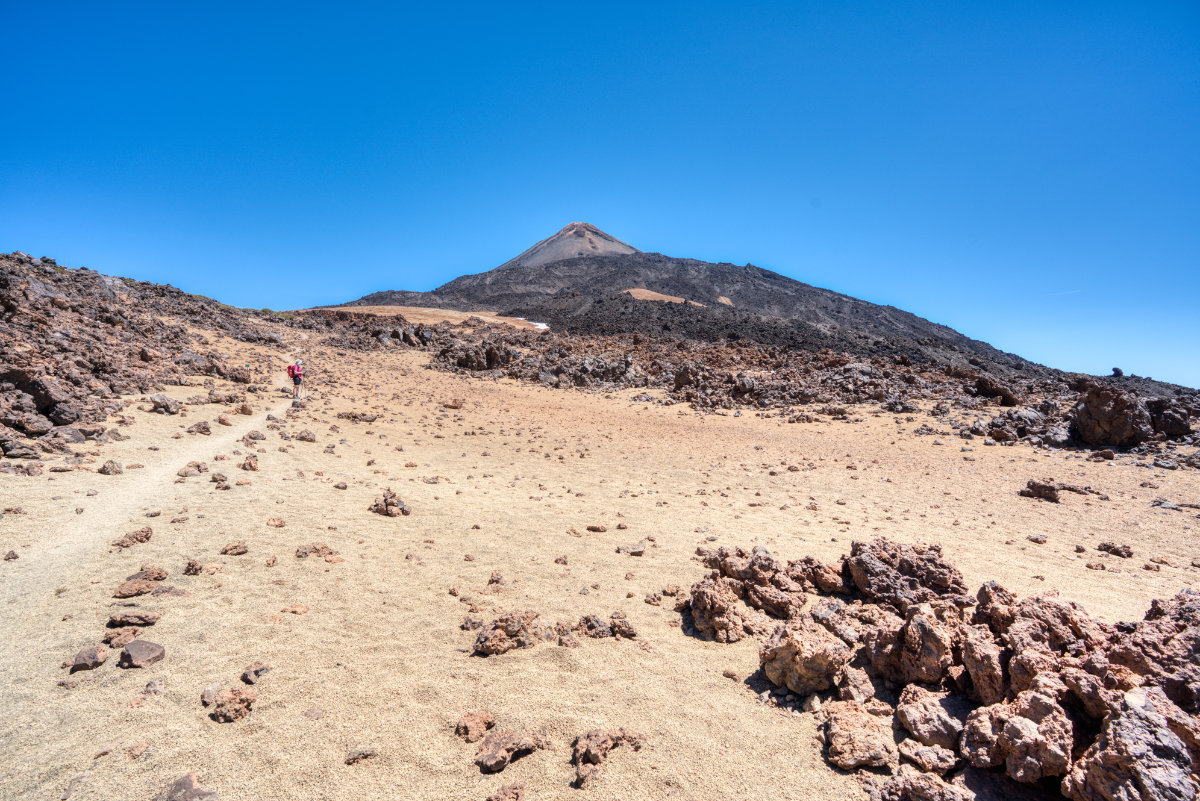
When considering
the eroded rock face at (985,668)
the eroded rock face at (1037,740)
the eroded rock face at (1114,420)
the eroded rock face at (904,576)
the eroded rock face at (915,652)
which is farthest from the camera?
the eroded rock face at (1114,420)

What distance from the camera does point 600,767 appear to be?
353cm

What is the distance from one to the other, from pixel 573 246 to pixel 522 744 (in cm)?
13571

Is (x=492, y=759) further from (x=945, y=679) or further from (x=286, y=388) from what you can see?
(x=286, y=388)

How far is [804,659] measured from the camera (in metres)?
4.13

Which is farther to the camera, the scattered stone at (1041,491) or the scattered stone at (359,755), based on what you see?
the scattered stone at (1041,491)

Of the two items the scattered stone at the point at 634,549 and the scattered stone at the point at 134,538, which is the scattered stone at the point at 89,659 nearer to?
the scattered stone at the point at 134,538

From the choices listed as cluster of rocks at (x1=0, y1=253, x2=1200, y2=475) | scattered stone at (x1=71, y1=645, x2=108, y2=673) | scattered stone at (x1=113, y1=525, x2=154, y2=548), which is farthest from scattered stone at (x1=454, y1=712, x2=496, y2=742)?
cluster of rocks at (x1=0, y1=253, x2=1200, y2=475)

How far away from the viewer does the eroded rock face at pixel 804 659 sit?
413cm

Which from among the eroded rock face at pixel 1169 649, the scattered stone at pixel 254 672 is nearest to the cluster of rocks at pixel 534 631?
the scattered stone at pixel 254 672

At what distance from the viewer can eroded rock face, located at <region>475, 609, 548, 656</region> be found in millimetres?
4852

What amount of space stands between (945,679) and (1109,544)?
235 inches

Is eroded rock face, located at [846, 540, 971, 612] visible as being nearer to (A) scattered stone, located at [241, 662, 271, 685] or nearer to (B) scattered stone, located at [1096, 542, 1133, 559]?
(B) scattered stone, located at [1096, 542, 1133, 559]

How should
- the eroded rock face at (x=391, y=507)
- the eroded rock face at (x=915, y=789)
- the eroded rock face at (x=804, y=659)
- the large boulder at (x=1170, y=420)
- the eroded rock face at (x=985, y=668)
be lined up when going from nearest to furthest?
the eroded rock face at (x=915, y=789)
the eroded rock face at (x=985, y=668)
the eroded rock face at (x=804, y=659)
the eroded rock face at (x=391, y=507)
the large boulder at (x=1170, y=420)

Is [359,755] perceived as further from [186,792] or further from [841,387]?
[841,387]
